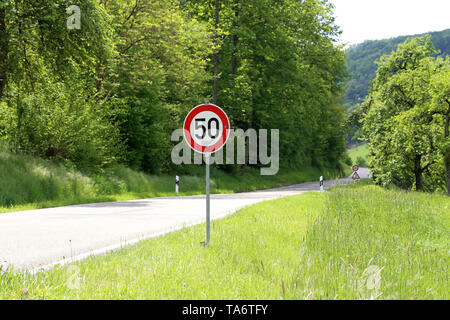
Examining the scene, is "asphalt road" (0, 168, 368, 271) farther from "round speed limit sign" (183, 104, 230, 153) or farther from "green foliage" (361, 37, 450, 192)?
"green foliage" (361, 37, 450, 192)

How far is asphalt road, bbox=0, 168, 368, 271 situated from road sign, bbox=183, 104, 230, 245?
1.97m

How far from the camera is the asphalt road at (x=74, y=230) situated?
6016mm

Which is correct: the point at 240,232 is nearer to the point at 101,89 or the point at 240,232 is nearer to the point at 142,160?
the point at 101,89

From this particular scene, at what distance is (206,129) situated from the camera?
257 inches

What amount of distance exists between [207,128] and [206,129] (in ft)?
0.07

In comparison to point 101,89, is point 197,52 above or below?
above

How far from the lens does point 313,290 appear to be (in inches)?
154

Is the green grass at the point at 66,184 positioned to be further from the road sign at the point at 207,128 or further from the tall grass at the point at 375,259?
A: the road sign at the point at 207,128

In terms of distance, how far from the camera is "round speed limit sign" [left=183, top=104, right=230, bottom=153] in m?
6.48

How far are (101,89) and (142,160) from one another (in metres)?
5.02

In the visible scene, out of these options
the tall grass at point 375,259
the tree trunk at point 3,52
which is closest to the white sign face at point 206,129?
the tall grass at point 375,259
